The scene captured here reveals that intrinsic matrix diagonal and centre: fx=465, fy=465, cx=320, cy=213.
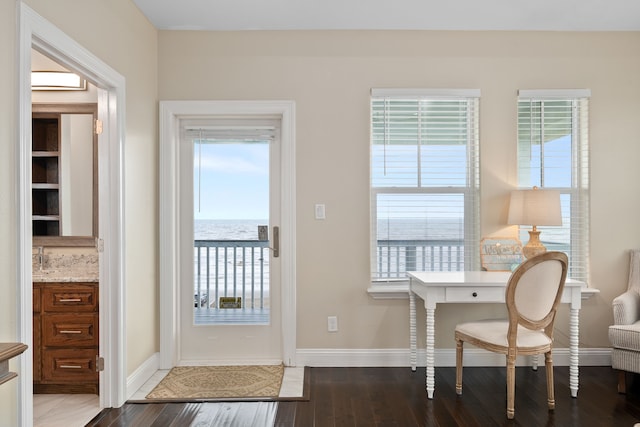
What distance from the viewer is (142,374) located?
331 cm

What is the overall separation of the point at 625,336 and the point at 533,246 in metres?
0.81

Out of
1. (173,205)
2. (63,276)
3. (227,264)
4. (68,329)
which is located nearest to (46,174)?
(63,276)

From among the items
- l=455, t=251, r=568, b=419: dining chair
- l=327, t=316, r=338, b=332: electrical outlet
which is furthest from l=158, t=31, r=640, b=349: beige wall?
l=455, t=251, r=568, b=419: dining chair

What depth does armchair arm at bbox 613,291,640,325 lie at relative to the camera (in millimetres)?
3225

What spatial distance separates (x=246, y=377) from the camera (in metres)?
3.43

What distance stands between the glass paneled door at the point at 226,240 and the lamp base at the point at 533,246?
1.92m

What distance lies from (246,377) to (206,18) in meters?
2.68

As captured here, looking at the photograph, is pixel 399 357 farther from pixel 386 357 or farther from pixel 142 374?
pixel 142 374

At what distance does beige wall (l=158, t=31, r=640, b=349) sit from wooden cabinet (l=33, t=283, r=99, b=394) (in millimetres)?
1486

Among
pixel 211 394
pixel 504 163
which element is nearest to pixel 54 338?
pixel 211 394

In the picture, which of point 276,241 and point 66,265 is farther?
point 276,241

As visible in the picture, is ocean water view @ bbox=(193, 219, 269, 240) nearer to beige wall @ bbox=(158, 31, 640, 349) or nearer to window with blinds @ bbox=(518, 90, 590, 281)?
beige wall @ bbox=(158, 31, 640, 349)

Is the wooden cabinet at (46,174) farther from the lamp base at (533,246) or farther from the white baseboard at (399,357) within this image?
the lamp base at (533,246)

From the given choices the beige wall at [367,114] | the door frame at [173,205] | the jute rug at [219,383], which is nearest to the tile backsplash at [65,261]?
the door frame at [173,205]
